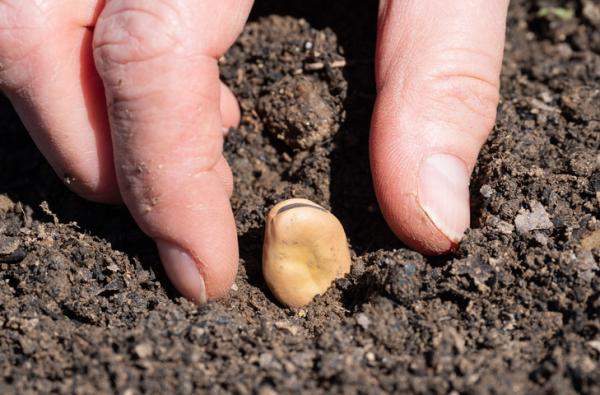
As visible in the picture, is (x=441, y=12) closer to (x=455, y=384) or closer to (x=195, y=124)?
(x=195, y=124)

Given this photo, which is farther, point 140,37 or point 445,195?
point 445,195

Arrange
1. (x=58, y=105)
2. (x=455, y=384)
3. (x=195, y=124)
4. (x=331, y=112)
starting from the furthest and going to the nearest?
1. (x=331, y=112)
2. (x=58, y=105)
3. (x=195, y=124)
4. (x=455, y=384)

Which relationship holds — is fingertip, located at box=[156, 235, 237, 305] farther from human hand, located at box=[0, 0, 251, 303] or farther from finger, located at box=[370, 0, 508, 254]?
finger, located at box=[370, 0, 508, 254]

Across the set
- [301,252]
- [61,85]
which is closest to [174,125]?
[61,85]

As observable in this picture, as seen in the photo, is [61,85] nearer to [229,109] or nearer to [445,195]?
[229,109]

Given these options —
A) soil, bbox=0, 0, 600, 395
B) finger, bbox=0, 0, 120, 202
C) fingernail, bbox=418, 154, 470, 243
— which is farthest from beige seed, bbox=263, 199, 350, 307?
finger, bbox=0, 0, 120, 202

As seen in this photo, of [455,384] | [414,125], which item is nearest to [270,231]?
[414,125]
